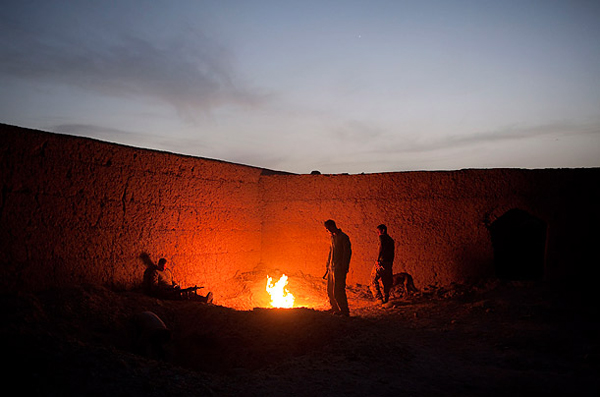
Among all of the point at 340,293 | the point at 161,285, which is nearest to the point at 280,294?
the point at 340,293

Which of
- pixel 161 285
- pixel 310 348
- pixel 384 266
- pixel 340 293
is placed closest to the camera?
pixel 310 348

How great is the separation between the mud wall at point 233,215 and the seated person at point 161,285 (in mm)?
245

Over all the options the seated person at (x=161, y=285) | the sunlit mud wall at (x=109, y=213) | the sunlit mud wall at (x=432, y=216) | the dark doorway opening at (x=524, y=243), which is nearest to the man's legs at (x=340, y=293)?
the sunlit mud wall at (x=432, y=216)

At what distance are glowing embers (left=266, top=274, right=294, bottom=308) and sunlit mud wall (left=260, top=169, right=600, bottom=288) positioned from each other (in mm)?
942

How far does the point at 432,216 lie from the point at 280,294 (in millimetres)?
3585

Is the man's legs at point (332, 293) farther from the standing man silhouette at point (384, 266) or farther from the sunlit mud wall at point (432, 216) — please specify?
the sunlit mud wall at point (432, 216)

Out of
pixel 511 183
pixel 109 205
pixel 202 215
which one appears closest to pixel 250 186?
pixel 202 215

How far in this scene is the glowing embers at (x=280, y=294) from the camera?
891 centimetres

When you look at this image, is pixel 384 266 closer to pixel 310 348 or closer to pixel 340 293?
pixel 340 293

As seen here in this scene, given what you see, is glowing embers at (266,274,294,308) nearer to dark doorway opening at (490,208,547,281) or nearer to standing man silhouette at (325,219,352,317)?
standing man silhouette at (325,219,352,317)

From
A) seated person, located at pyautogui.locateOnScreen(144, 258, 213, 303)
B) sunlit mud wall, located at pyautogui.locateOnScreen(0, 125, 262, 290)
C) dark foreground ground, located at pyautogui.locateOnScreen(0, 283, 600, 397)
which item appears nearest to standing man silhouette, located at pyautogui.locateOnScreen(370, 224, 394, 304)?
dark foreground ground, located at pyautogui.locateOnScreen(0, 283, 600, 397)

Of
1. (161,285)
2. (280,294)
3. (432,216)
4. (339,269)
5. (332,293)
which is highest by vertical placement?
(432,216)

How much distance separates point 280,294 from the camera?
907cm

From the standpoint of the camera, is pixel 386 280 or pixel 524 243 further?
pixel 524 243
